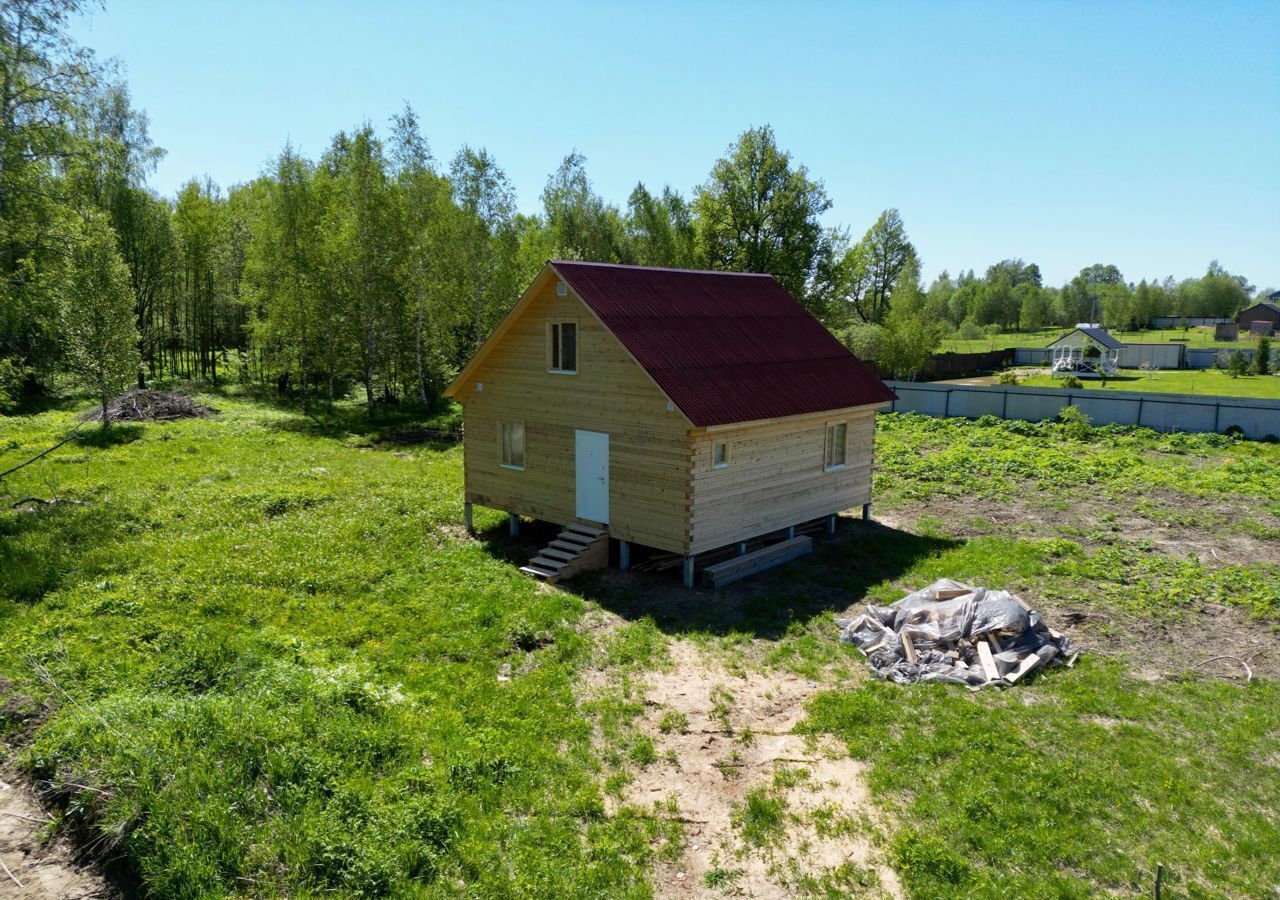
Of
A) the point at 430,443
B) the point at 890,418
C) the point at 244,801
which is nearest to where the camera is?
the point at 244,801

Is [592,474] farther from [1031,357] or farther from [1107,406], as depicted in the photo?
[1031,357]

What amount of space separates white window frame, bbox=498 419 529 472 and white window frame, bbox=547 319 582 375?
203 centimetres

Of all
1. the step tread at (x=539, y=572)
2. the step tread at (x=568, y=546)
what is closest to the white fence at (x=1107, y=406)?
the step tread at (x=568, y=546)

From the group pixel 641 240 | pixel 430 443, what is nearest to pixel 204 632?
pixel 430 443

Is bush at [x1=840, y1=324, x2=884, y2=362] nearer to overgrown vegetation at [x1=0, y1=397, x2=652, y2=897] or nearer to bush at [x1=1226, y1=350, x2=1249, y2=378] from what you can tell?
bush at [x1=1226, y1=350, x2=1249, y2=378]

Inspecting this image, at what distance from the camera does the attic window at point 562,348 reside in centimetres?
1816

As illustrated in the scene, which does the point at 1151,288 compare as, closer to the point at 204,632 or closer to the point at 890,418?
the point at 890,418

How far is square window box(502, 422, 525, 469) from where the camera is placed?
64.6 ft

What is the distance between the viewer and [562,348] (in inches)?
724

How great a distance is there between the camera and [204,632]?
12789mm

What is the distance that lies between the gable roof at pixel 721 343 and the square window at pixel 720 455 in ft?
2.43

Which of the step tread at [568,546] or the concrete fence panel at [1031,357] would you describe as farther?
the concrete fence panel at [1031,357]

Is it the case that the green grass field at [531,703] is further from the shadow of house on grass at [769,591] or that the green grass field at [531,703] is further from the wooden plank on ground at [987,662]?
the wooden plank on ground at [987,662]

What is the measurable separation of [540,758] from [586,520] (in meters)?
8.70
